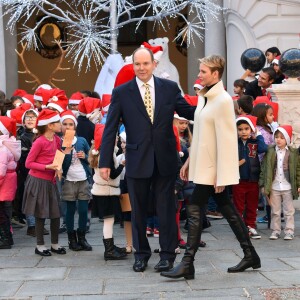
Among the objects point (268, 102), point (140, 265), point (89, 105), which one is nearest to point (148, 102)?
point (140, 265)

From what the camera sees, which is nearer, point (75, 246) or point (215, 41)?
point (75, 246)

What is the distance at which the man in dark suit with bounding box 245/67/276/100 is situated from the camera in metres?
13.0

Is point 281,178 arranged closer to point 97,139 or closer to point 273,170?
point 273,170

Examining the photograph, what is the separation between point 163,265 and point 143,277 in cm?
27

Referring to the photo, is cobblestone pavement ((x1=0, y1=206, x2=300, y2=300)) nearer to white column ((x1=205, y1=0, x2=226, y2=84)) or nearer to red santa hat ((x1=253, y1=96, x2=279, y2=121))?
red santa hat ((x1=253, y1=96, x2=279, y2=121))

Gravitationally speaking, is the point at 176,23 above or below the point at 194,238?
above

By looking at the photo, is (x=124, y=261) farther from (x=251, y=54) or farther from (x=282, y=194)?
(x=251, y=54)

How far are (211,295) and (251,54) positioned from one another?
8.47 metres

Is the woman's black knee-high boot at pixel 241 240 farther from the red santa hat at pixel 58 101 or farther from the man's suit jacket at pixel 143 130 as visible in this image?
the red santa hat at pixel 58 101

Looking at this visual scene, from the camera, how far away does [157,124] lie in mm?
7648

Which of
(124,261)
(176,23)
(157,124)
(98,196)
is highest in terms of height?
(176,23)

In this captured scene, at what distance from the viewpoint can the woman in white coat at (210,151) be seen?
→ 7270 mm

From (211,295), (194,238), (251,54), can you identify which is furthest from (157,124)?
(251,54)

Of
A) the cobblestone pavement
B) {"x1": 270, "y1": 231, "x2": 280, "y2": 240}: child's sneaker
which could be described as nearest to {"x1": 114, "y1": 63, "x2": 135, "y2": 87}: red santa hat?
the cobblestone pavement
